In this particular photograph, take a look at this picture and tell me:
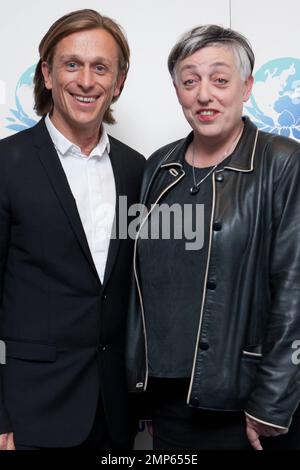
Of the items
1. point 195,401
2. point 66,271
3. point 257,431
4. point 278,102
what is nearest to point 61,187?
point 66,271

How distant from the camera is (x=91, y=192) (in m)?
1.56

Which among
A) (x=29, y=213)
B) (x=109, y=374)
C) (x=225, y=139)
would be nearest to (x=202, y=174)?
(x=225, y=139)

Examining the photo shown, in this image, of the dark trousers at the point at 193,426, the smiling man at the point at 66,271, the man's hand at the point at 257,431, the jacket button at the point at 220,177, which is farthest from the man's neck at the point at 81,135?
the man's hand at the point at 257,431

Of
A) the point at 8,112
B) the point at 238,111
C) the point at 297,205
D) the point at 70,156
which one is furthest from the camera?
the point at 8,112

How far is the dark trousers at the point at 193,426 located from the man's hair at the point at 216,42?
753 millimetres

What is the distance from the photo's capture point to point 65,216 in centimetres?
148

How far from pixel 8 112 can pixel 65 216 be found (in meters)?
0.73

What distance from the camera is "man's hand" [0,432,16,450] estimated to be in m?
1.45

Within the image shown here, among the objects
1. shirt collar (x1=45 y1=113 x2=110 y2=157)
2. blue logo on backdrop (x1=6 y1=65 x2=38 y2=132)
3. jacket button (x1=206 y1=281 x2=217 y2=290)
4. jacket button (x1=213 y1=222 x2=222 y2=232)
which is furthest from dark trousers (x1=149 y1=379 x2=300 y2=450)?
blue logo on backdrop (x1=6 y1=65 x2=38 y2=132)

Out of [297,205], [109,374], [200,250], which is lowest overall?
[109,374]

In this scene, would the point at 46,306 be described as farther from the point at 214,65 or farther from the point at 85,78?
the point at 214,65

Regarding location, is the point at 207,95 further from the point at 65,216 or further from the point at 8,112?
the point at 8,112

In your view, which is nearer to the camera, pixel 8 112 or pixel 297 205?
pixel 297 205

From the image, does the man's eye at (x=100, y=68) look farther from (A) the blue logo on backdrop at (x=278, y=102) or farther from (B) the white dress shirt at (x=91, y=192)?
(A) the blue logo on backdrop at (x=278, y=102)
